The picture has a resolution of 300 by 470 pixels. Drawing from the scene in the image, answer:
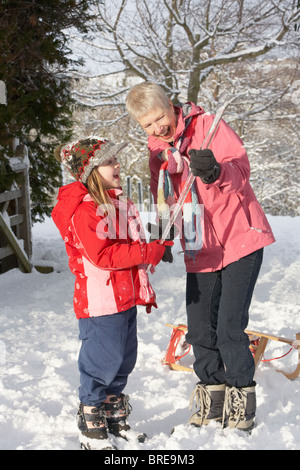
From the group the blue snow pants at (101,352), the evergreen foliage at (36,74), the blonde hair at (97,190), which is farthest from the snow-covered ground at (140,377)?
the evergreen foliage at (36,74)

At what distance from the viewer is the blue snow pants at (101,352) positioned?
2.61 metres

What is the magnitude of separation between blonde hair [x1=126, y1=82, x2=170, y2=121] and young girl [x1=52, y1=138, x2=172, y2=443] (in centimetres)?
22

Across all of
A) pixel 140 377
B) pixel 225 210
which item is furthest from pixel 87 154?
pixel 140 377

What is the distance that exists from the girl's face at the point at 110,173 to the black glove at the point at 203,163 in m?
0.49

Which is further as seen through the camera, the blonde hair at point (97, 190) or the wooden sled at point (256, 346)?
the wooden sled at point (256, 346)

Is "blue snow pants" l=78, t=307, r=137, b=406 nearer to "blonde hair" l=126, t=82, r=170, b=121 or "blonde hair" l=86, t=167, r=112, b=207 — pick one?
"blonde hair" l=86, t=167, r=112, b=207

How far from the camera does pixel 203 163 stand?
2.33 meters

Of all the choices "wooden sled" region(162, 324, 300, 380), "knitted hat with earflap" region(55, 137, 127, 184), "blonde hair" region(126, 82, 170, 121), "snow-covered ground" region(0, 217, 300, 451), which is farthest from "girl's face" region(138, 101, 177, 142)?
"wooden sled" region(162, 324, 300, 380)

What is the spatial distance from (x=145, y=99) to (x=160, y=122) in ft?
0.46

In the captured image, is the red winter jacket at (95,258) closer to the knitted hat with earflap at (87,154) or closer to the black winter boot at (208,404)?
the knitted hat with earflap at (87,154)

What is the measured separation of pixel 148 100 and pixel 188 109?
25 centimetres

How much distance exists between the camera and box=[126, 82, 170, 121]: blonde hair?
2.62 meters

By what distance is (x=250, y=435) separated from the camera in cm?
269

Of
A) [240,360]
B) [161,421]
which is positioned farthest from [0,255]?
[240,360]
